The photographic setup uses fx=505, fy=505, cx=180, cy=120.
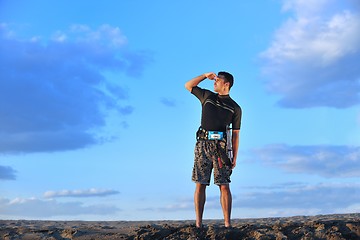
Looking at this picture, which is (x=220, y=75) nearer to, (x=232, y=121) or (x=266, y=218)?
(x=232, y=121)

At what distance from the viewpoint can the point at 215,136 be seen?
7672 mm

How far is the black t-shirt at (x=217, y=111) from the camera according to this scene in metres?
7.73

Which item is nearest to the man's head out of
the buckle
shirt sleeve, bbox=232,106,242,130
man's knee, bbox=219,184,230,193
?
shirt sleeve, bbox=232,106,242,130

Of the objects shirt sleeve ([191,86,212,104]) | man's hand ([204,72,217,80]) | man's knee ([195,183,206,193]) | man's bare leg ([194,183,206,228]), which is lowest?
man's bare leg ([194,183,206,228])

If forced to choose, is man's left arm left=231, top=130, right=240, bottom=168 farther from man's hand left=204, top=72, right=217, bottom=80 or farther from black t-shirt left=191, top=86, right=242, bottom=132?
man's hand left=204, top=72, right=217, bottom=80

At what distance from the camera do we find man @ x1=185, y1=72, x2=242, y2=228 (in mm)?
7602

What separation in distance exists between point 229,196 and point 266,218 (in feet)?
15.1

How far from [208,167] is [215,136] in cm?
48

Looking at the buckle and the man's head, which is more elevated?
the man's head

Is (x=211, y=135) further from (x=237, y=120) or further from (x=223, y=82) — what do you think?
(x=223, y=82)

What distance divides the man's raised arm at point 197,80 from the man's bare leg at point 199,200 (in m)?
1.55

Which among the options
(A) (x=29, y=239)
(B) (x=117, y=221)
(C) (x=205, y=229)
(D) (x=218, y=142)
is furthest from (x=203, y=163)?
(B) (x=117, y=221)

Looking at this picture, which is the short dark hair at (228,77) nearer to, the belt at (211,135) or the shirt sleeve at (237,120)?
the shirt sleeve at (237,120)

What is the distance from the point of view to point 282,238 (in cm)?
685
